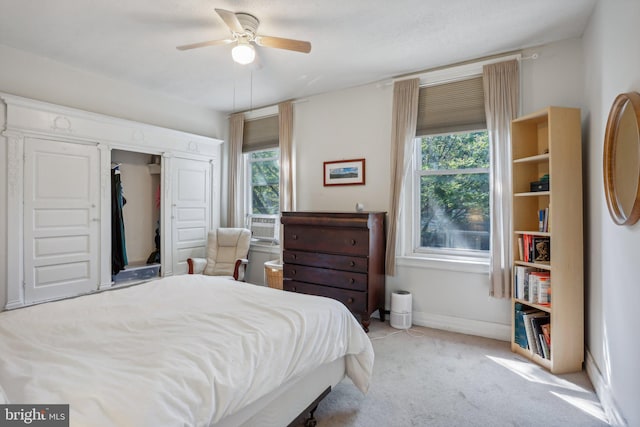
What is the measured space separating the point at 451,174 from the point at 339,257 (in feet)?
4.97

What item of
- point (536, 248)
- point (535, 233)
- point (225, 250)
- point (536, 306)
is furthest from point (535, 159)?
point (225, 250)

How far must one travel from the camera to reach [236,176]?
5.04 m

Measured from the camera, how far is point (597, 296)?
7.64 ft

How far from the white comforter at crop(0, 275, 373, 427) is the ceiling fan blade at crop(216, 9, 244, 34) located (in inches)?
74.3

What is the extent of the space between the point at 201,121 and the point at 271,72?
1779 mm

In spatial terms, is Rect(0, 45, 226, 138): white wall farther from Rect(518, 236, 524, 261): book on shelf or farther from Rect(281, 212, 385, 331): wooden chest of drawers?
Rect(518, 236, 524, 261): book on shelf

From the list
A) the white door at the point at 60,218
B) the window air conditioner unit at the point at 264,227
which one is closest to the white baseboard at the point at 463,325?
the window air conditioner unit at the point at 264,227

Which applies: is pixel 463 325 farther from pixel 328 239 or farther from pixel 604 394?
pixel 328 239

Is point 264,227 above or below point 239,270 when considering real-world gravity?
above

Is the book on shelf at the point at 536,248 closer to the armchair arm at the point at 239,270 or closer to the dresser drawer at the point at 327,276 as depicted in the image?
the dresser drawer at the point at 327,276

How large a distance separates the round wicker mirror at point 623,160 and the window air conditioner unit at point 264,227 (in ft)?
12.0

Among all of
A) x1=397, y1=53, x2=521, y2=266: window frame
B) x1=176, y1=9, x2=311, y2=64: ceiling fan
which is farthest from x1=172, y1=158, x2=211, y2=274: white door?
x1=397, y1=53, x2=521, y2=266: window frame

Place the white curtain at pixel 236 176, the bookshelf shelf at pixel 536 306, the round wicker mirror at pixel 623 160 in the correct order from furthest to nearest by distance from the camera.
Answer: the white curtain at pixel 236 176 < the bookshelf shelf at pixel 536 306 < the round wicker mirror at pixel 623 160

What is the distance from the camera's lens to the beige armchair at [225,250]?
4.38 metres
